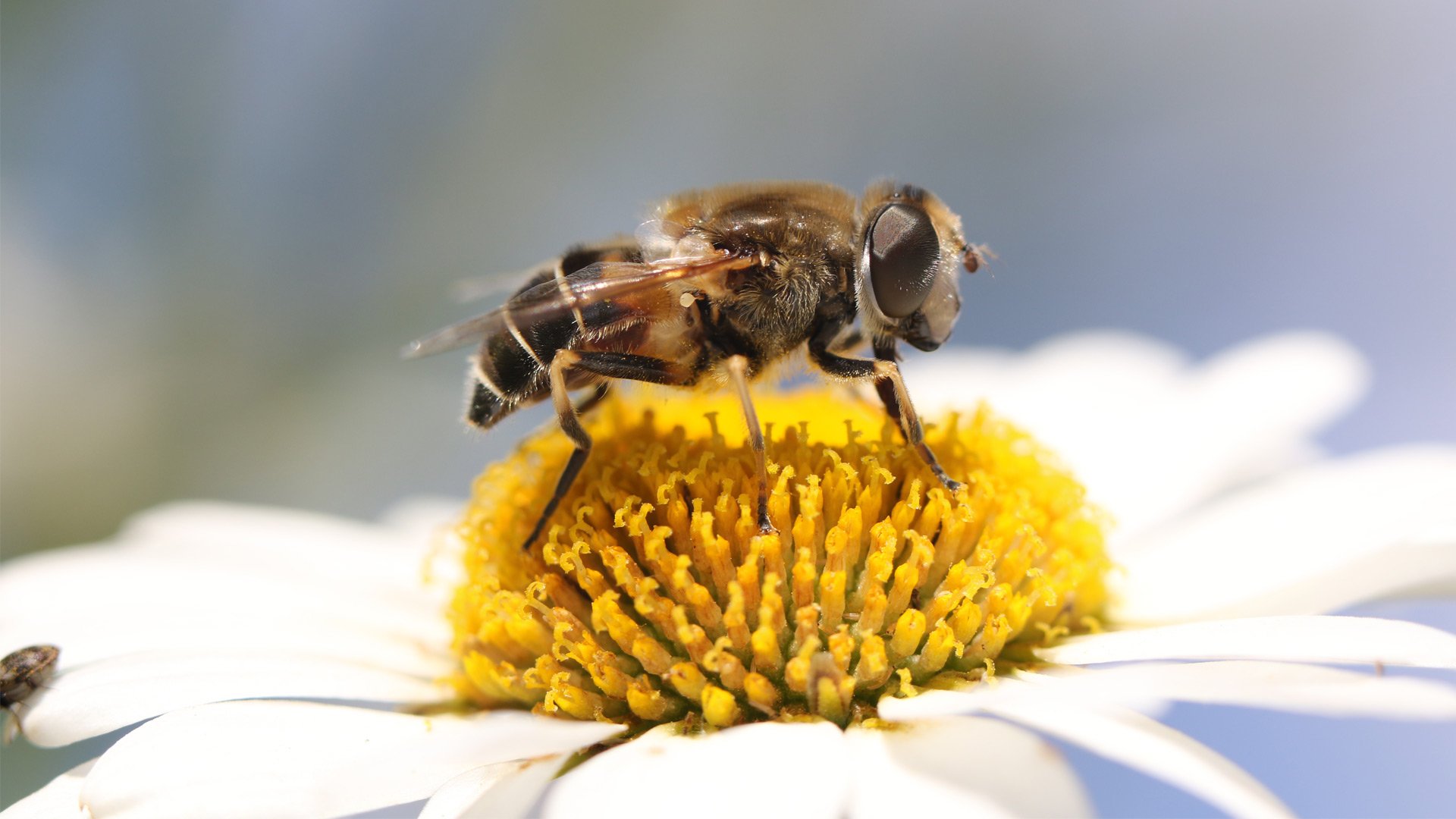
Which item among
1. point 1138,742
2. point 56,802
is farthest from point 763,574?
point 56,802

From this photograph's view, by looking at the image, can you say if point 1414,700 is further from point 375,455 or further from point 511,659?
point 375,455

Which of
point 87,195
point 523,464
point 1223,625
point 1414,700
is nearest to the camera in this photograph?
point 1414,700

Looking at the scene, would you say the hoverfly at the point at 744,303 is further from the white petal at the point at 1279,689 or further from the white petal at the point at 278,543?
the white petal at the point at 278,543

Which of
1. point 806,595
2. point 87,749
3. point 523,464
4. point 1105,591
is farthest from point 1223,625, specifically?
point 87,749

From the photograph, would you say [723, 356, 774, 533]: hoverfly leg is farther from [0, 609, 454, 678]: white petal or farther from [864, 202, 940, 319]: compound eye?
[0, 609, 454, 678]: white petal

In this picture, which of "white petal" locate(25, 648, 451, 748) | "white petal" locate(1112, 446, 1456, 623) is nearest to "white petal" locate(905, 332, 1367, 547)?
"white petal" locate(1112, 446, 1456, 623)

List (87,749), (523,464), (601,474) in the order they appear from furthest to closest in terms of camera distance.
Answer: (87,749)
(523,464)
(601,474)

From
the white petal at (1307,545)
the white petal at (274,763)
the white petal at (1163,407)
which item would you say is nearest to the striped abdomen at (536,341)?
the white petal at (274,763)
